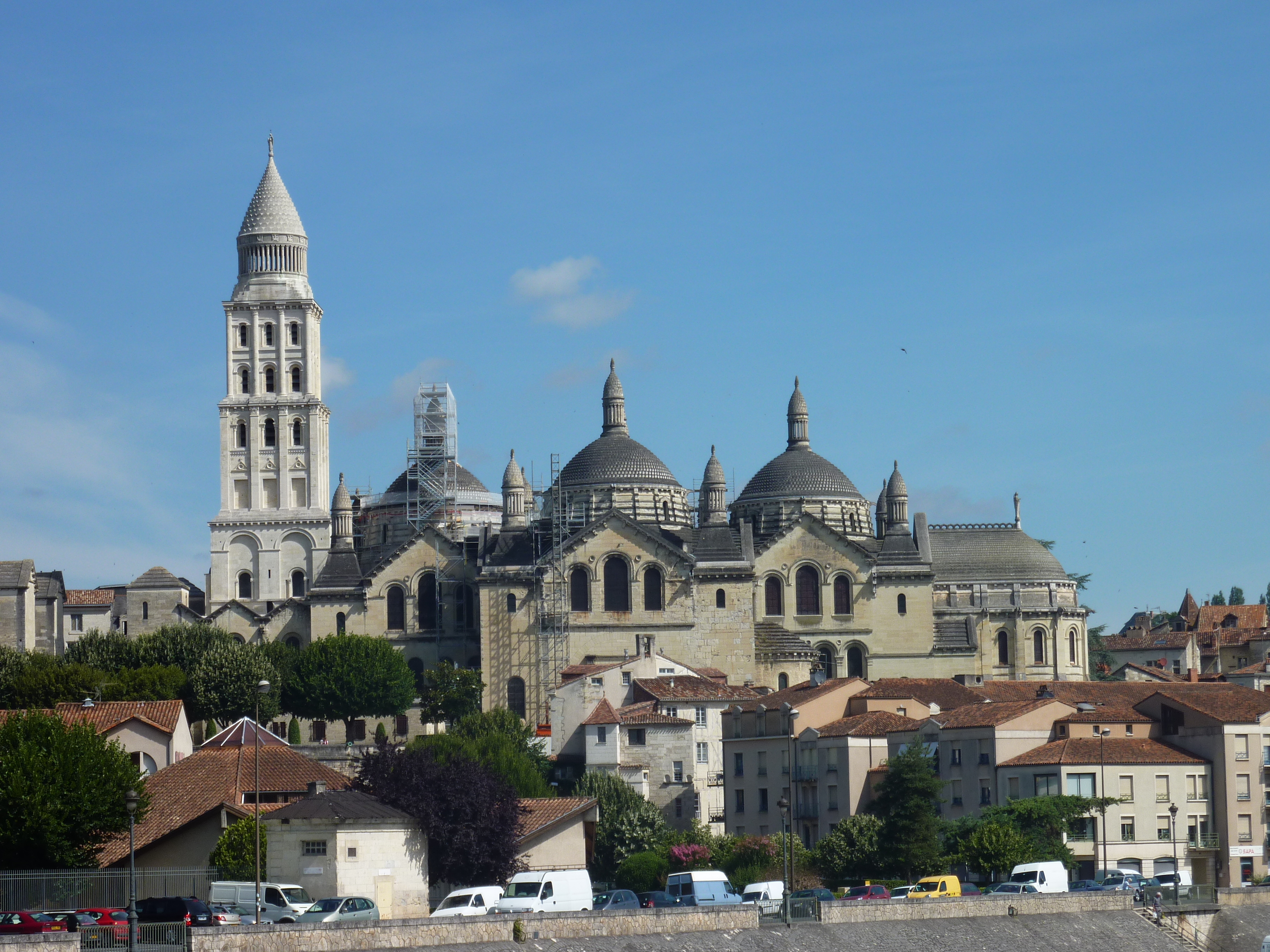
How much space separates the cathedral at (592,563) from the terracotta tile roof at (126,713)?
87.0 ft

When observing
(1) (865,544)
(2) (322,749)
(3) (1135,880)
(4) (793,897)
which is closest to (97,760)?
(4) (793,897)

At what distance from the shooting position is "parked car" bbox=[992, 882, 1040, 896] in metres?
49.5

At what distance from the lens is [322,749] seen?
280 feet

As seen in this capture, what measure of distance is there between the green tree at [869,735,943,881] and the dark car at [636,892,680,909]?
10514 millimetres

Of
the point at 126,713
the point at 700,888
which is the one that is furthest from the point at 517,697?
the point at 700,888

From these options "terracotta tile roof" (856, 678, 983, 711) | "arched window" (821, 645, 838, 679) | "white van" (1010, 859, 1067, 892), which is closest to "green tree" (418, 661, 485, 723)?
"arched window" (821, 645, 838, 679)

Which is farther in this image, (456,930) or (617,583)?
(617,583)

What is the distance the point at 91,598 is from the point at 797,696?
5139 centimetres

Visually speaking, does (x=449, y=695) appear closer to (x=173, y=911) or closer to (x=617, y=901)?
(x=617, y=901)

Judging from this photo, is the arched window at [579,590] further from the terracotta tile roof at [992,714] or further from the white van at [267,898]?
the white van at [267,898]

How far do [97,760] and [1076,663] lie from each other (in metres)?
68.7

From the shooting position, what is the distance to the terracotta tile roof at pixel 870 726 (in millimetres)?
68500

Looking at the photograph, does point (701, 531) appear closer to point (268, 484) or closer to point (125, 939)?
point (268, 484)

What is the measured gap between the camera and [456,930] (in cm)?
3725
